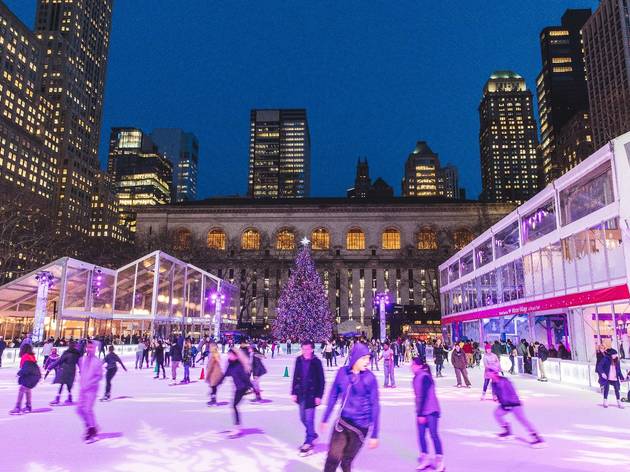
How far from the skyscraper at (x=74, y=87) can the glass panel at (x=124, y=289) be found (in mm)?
97675

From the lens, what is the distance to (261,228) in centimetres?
8844

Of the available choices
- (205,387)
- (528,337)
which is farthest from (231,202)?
(205,387)

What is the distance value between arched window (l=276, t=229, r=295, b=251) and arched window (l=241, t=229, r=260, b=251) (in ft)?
12.3

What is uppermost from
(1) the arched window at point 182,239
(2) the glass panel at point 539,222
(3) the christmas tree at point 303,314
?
(1) the arched window at point 182,239

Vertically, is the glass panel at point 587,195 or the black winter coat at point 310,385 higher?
the glass panel at point 587,195

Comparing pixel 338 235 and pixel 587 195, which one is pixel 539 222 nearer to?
pixel 587 195

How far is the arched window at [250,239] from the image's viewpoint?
87938mm

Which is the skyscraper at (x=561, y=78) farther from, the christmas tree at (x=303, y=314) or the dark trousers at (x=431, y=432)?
the dark trousers at (x=431, y=432)

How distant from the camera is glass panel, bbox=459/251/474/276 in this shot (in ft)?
142

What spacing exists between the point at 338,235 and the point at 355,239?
127 inches

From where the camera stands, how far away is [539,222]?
26.8 m

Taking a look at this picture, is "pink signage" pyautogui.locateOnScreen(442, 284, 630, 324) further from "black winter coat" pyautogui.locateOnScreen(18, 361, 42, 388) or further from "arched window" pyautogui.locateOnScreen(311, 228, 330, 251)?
"arched window" pyautogui.locateOnScreen(311, 228, 330, 251)

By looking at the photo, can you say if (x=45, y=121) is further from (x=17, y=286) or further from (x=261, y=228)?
(x=17, y=286)

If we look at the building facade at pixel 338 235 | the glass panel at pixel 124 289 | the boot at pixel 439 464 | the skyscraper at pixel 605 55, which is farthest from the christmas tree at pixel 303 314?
the skyscraper at pixel 605 55
